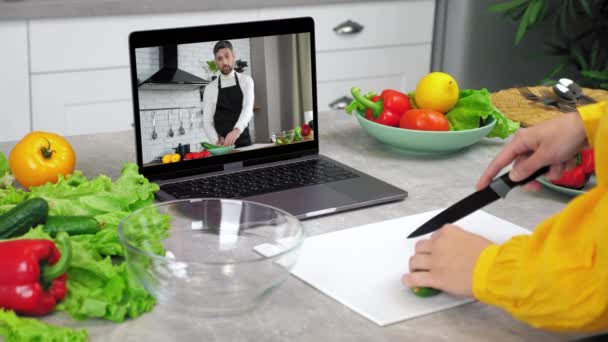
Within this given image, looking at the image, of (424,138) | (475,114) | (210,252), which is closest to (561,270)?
(210,252)

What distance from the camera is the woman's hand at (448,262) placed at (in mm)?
961

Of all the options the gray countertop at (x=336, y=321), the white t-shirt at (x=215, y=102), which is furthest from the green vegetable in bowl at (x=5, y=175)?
the gray countertop at (x=336, y=321)

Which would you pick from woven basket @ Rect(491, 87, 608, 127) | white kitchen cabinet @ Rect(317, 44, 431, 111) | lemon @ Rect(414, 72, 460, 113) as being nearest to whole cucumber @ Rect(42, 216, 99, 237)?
lemon @ Rect(414, 72, 460, 113)

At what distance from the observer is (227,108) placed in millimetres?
1413

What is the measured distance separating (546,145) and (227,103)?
57cm

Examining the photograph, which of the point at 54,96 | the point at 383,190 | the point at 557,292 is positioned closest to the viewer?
the point at 557,292

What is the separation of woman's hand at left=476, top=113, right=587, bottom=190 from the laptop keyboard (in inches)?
14.3

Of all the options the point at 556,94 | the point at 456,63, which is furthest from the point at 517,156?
the point at 456,63

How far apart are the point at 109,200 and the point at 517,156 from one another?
1.96 feet

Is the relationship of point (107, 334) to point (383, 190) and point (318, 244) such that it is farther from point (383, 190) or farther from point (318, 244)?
point (383, 190)

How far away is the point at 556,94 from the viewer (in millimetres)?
1941

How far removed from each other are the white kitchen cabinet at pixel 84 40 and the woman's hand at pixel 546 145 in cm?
191

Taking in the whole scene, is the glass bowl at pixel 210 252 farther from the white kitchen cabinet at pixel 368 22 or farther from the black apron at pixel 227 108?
the white kitchen cabinet at pixel 368 22

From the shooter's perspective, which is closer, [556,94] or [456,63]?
[556,94]
